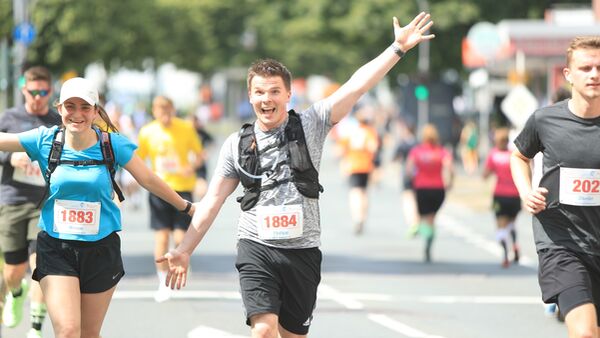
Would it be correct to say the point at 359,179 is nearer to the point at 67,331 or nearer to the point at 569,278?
the point at 569,278

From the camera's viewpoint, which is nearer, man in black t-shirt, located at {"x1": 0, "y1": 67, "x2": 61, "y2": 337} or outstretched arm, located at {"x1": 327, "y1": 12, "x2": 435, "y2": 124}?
outstretched arm, located at {"x1": 327, "y1": 12, "x2": 435, "y2": 124}

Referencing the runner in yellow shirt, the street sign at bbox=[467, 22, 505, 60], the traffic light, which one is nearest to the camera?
the runner in yellow shirt

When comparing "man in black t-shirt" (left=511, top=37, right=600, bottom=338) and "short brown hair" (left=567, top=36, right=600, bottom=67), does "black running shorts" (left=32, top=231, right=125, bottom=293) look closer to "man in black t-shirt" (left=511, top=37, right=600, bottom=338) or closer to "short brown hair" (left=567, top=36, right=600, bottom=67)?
"man in black t-shirt" (left=511, top=37, right=600, bottom=338)

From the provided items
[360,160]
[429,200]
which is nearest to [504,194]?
[429,200]

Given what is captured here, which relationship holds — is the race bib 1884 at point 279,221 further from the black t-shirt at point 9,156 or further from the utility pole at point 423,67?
the utility pole at point 423,67

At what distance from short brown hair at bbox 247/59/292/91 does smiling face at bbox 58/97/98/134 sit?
873 millimetres

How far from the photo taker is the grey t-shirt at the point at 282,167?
7.29 meters

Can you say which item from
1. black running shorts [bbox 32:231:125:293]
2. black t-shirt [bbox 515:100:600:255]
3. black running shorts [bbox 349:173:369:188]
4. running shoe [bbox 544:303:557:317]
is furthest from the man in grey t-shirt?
black running shorts [bbox 349:173:369:188]

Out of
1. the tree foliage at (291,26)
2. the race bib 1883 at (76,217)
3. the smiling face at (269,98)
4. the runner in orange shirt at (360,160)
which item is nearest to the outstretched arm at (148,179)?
the race bib 1883 at (76,217)

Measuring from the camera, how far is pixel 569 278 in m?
7.32

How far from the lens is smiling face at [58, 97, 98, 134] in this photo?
7488 millimetres

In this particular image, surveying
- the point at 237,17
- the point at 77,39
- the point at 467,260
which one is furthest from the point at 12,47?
the point at 237,17

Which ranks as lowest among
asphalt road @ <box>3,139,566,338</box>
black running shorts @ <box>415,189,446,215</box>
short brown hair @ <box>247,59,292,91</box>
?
asphalt road @ <box>3,139,566,338</box>

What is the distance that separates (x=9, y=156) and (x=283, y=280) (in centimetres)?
416
